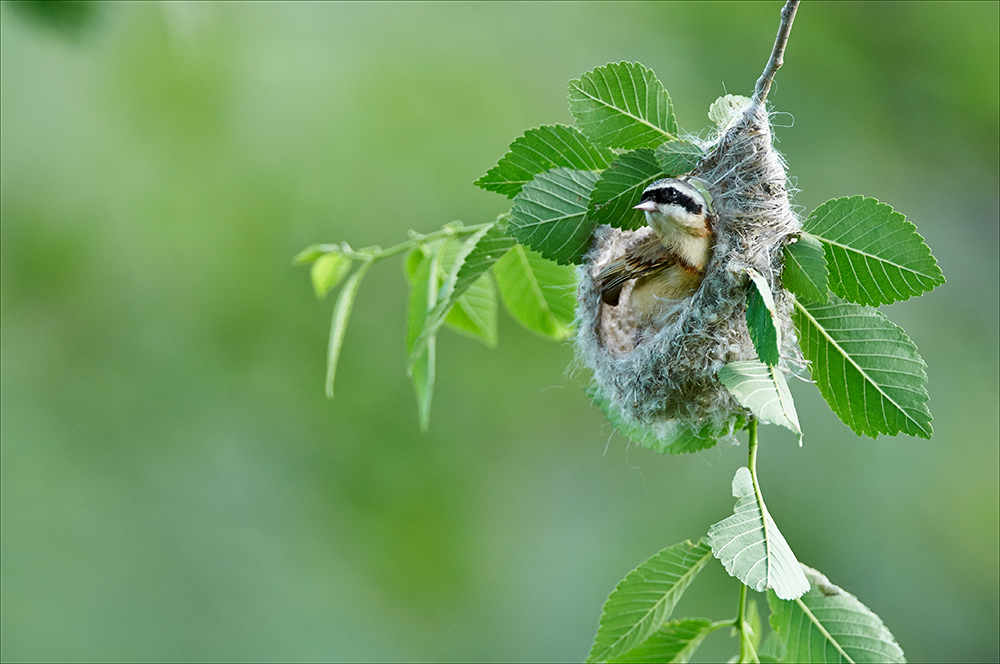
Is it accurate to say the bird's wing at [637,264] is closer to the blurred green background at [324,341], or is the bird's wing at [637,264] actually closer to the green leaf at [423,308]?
the green leaf at [423,308]

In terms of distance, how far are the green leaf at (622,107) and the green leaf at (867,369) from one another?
372 millimetres

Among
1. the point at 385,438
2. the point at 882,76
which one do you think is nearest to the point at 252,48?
the point at 385,438

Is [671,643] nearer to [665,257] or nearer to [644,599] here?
[644,599]

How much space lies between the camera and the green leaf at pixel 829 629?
131 centimetres

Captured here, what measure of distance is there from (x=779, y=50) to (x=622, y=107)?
252 millimetres

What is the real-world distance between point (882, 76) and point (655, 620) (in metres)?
5.70

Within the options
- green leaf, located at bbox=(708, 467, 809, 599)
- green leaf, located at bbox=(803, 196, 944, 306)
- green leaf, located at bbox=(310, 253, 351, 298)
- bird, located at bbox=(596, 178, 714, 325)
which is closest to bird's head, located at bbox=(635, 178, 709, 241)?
bird, located at bbox=(596, 178, 714, 325)

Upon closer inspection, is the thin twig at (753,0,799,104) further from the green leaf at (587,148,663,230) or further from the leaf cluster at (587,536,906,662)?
the leaf cluster at (587,536,906,662)

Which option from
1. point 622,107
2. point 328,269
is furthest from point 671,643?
point 328,269

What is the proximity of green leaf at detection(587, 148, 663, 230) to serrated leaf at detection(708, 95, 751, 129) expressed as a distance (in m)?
0.21

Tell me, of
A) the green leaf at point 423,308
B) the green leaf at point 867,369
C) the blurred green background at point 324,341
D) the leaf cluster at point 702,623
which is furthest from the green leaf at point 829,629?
the blurred green background at point 324,341

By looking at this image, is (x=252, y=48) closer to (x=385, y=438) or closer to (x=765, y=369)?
(x=385, y=438)

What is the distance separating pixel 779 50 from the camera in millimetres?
1132

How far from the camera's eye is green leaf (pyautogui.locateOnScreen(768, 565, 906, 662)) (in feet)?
4.31
